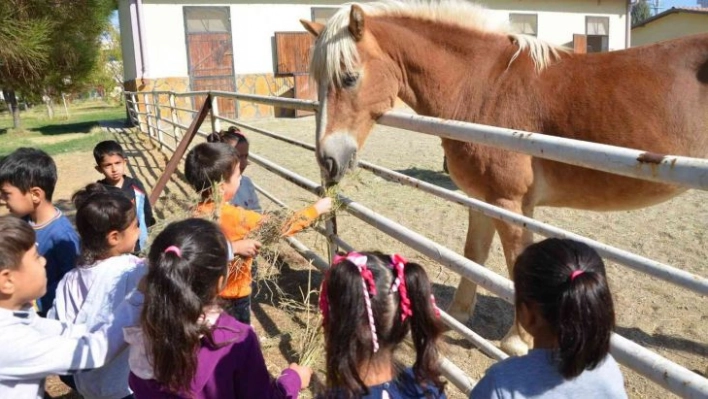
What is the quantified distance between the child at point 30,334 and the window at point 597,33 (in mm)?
21647

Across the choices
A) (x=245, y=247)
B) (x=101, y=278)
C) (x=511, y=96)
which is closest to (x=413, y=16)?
(x=511, y=96)

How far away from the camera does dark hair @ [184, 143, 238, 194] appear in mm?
2502

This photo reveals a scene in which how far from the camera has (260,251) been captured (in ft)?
8.16

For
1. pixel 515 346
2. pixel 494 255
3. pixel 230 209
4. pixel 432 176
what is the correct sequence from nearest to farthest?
pixel 230 209, pixel 515 346, pixel 494 255, pixel 432 176

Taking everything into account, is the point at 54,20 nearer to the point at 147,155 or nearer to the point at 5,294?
the point at 147,155

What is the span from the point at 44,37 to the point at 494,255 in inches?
216

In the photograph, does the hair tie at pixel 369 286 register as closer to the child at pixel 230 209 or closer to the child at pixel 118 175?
the child at pixel 230 209

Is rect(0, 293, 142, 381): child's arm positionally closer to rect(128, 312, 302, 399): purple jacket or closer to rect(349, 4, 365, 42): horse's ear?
rect(128, 312, 302, 399): purple jacket

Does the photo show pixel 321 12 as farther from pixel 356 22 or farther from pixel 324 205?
pixel 324 205

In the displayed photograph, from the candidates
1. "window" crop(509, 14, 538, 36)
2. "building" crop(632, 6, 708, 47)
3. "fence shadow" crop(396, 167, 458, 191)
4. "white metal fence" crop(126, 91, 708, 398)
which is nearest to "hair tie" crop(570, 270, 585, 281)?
"white metal fence" crop(126, 91, 708, 398)

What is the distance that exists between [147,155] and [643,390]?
1039 centimetres

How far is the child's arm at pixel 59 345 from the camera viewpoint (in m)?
1.40

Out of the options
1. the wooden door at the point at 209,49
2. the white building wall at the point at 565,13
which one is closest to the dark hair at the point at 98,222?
the wooden door at the point at 209,49

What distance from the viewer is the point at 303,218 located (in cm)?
241
